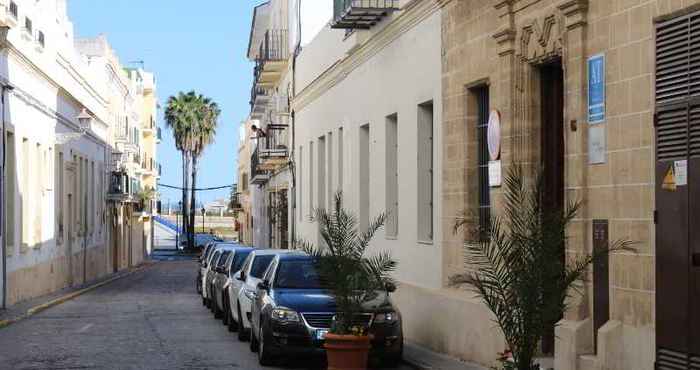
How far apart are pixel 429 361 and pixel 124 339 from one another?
641 centimetres

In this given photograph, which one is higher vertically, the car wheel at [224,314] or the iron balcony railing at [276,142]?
the iron balcony railing at [276,142]

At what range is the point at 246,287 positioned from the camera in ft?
70.9

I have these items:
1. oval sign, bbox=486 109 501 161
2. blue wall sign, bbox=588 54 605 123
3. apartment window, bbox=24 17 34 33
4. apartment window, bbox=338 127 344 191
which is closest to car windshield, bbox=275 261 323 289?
oval sign, bbox=486 109 501 161

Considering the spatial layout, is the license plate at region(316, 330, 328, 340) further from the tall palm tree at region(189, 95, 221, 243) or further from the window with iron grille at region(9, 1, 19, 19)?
the tall palm tree at region(189, 95, 221, 243)

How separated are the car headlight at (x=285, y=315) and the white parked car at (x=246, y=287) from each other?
2590 mm

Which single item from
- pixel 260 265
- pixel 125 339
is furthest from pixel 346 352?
pixel 125 339

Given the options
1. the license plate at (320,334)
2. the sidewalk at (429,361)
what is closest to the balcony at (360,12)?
the sidewalk at (429,361)

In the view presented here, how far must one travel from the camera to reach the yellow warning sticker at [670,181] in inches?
462

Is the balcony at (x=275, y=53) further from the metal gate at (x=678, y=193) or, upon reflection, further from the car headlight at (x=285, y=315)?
the metal gate at (x=678, y=193)

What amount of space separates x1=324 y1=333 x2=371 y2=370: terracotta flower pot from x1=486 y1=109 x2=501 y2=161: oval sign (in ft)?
10.3

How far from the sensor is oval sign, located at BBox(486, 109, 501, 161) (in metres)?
16.9

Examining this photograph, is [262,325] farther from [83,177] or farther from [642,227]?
[83,177]

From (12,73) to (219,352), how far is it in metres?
16.3

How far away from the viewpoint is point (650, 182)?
12.3m
